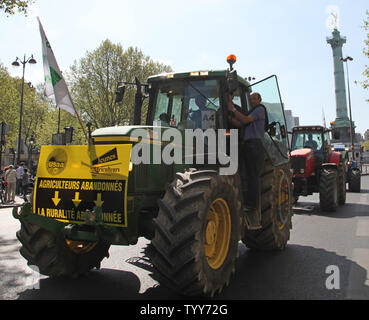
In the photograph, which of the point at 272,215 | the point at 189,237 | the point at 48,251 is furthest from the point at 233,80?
the point at 48,251

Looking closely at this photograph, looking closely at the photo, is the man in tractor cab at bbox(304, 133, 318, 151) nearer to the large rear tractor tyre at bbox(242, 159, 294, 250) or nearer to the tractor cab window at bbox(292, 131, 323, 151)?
the tractor cab window at bbox(292, 131, 323, 151)

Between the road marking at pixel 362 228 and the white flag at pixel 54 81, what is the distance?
20.4 ft

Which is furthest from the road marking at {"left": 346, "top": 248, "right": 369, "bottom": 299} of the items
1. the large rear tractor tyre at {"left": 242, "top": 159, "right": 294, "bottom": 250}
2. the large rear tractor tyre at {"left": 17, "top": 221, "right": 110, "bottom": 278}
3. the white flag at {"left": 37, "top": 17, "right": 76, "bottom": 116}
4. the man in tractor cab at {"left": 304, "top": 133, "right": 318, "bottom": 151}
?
the man in tractor cab at {"left": 304, "top": 133, "right": 318, "bottom": 151}

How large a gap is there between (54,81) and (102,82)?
27.8m

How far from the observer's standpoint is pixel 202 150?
174 inches

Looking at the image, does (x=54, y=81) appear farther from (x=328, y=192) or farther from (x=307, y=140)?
(x=307, y=140)

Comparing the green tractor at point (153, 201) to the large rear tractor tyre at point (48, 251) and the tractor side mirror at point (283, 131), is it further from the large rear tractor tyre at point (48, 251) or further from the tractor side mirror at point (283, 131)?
the tractor side mirror at point (283, 131)

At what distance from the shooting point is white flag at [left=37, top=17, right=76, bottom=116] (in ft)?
18.2

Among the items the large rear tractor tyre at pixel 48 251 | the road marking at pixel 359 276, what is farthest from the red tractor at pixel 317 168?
the large rear tractor tyre at pixel 48 251

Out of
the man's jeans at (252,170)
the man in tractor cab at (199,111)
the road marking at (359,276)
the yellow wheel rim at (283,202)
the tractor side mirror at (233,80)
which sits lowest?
the road marking at (359,276)

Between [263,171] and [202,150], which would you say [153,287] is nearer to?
[202,150]

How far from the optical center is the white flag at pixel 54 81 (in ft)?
18.2
